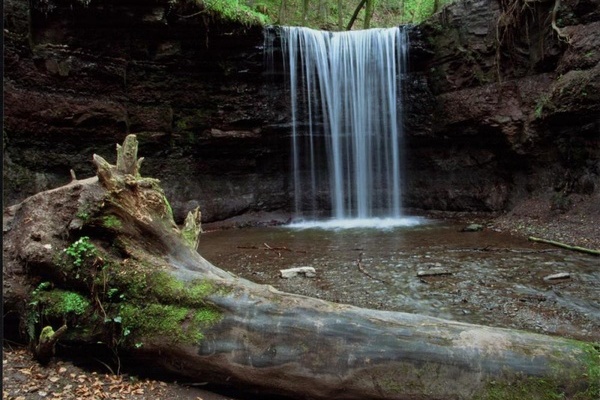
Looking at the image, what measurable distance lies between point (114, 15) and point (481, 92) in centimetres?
920

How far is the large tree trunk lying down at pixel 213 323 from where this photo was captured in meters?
2.40

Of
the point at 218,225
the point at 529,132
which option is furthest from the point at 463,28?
the point at 218,225

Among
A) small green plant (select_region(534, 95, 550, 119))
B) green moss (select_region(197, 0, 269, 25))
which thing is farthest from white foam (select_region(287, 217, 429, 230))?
green moss (select_region(197, 0, 269, 25))

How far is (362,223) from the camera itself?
1188 centimetres

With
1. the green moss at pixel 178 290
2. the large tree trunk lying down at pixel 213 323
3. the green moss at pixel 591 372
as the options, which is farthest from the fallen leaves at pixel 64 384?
the green moss at pixel 591 372

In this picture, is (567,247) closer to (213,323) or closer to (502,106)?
(502,106)

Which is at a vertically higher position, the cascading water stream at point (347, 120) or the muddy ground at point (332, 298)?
the cascading water stream at point (347, 120)

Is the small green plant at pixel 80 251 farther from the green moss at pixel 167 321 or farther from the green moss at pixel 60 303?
the green moss at pixel 167 321

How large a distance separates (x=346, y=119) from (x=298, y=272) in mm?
7883

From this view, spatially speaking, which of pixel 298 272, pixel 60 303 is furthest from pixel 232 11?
pixel 60 303

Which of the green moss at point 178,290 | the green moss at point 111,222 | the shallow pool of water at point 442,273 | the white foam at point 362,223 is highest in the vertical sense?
the green moss at point 111,222

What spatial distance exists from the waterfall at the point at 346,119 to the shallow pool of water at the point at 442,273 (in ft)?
12.8

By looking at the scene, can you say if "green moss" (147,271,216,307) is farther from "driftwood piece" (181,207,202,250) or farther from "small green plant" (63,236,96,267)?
"driftwood piece" (181,207,202,250)

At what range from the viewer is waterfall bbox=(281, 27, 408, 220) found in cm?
1262
